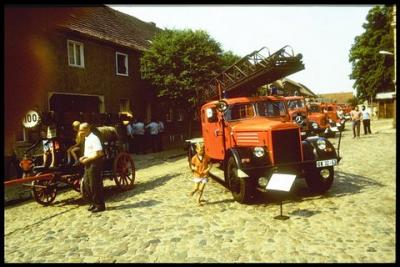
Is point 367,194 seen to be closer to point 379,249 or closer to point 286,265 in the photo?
point 379,249

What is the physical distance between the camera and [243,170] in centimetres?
694

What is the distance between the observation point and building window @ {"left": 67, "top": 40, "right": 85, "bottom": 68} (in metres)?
17.0

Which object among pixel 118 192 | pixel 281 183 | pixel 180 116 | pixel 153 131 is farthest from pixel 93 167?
pixel 180 116

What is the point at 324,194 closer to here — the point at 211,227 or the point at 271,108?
the point at 271,108

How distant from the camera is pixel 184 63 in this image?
1967cm

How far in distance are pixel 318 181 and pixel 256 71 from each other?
4.76 meters

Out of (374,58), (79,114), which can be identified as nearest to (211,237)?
(79,114)

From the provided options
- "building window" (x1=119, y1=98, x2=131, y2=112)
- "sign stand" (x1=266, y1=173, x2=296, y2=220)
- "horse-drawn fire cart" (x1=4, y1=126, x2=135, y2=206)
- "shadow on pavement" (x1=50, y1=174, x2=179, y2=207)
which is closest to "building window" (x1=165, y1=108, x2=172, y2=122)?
"building window" (x1=119, y1=98, x2=131, y2=112)

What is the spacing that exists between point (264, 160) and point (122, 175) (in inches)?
168

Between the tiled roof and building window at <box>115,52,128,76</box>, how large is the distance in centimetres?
76

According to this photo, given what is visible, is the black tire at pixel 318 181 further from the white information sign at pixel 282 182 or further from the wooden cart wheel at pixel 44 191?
the wooden cart wheel at pixel 44 191

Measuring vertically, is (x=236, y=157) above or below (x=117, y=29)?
below

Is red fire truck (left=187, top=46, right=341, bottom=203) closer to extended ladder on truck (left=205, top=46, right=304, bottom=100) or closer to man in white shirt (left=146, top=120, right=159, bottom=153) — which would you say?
extended ladder on truck (left=205, top=46, right=304, bottom=100)

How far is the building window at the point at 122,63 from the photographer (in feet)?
67.8
